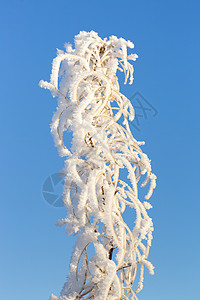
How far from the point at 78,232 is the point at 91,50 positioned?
185 centimetres

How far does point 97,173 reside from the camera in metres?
2.71

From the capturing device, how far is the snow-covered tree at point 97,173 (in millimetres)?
2670

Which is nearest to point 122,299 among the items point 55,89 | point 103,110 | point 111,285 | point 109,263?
point 111,285

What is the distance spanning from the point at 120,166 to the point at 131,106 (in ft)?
2.93

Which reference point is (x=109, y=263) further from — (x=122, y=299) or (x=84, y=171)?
(x=84, y=171)

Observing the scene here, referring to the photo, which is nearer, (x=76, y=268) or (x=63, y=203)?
(x=76, y=268)

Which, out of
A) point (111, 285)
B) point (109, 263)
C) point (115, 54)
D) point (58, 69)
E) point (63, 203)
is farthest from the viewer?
point (115, 54)

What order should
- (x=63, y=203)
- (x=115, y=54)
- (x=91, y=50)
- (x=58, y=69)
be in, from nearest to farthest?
(x=63, y=203) → (x=58, y=69) → (x=91, y=50) → (x=115, y=54)

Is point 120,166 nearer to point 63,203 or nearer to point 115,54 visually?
point 63,203

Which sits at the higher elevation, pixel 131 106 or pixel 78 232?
pixel 131 106

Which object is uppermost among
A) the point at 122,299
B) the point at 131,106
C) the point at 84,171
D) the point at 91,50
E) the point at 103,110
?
the point at 91,50

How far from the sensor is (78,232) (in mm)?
2822

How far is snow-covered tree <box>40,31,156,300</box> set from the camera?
2.67m

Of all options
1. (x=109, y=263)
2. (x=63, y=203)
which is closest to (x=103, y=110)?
(x=63, y=203)
